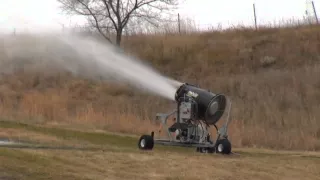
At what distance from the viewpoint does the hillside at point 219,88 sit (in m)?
27.0

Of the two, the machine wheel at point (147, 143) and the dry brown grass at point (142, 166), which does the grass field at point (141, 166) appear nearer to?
the dry brown grass at point (142, 166)

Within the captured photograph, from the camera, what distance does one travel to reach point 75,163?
1169cm

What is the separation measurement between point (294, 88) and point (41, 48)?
1399 cm

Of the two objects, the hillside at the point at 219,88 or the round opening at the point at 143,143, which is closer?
the round opening at the point at 143,143

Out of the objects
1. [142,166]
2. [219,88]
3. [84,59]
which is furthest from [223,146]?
[219,88]

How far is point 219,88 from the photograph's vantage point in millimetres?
36438

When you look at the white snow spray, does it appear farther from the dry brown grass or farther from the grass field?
the dry brown grass

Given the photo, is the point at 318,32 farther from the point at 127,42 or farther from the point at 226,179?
the point at 226,179

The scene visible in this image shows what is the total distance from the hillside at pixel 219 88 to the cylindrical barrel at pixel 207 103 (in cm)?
649

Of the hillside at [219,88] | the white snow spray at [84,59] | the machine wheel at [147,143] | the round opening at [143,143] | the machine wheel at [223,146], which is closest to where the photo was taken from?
the machine wheel at [223,146]

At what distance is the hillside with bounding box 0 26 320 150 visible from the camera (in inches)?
1062

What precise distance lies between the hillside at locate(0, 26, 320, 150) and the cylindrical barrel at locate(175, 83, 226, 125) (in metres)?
6.49

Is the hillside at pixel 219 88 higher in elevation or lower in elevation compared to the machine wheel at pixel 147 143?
higher

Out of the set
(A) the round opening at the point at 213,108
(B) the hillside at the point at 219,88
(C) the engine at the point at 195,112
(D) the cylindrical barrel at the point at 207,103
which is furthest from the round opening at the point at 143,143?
(B) the hillside at the point at 219,88
